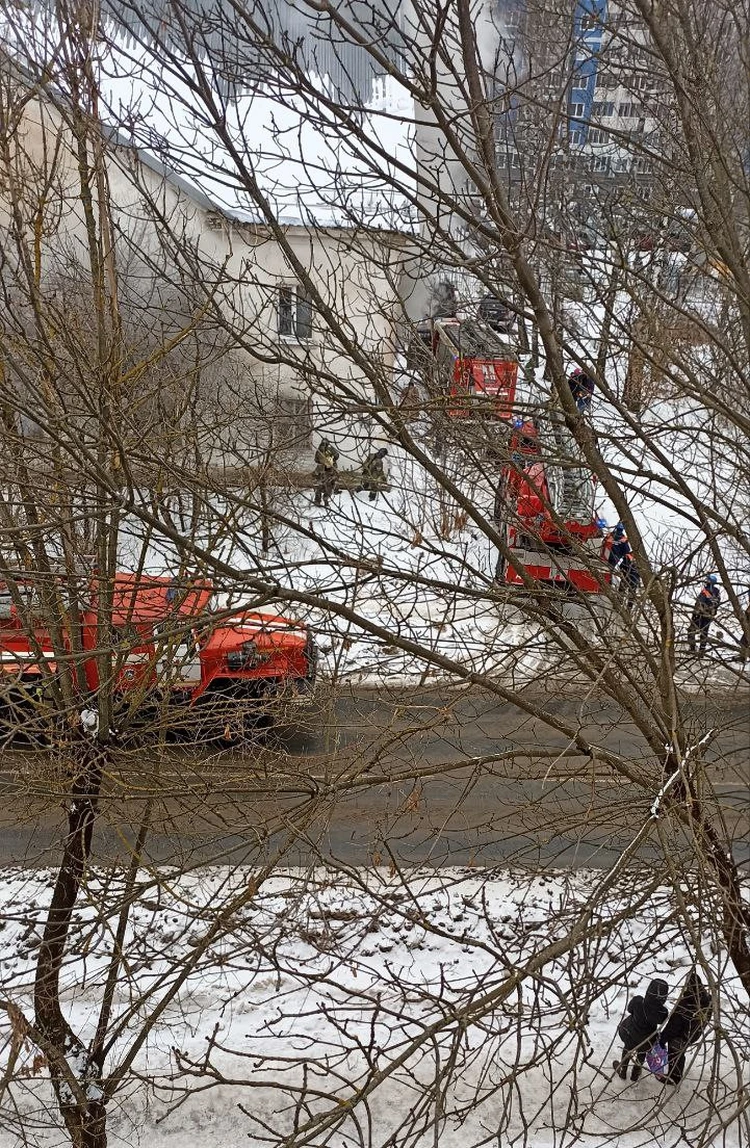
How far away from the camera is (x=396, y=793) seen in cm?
994

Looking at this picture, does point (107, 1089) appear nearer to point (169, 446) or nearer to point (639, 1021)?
point (169, 446)

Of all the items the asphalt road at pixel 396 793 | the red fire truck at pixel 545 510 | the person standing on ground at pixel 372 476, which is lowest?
the asphalt road at pixel 396 793

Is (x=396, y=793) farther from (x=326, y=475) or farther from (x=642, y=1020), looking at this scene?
(x=642, y=1020)

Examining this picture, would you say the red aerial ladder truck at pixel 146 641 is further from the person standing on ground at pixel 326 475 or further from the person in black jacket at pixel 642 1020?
the person in black jacket at pixel 642 1020

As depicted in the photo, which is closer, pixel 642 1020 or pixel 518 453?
pixel 518 453

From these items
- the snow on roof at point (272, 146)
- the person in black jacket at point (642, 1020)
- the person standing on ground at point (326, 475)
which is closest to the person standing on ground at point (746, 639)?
the person in black jacket at point (642, 1020)

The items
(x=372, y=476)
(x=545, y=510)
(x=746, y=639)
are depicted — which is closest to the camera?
(x=746, y=639)

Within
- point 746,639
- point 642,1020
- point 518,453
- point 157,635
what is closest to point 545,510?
point 518,453

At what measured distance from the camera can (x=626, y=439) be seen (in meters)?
5.48

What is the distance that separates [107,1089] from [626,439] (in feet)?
14.9

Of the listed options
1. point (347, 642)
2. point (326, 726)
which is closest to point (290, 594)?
point (347, 642)

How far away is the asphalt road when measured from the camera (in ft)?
15.6

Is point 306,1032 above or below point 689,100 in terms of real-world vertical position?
below

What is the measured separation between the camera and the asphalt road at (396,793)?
476cm
